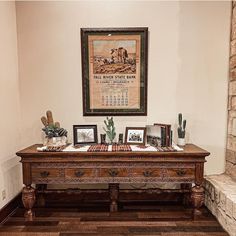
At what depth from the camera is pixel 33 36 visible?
280 cm

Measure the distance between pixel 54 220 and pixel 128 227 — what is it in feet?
2.76

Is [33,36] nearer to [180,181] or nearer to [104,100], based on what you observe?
[104,100]

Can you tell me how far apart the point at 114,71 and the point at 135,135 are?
0.85 m

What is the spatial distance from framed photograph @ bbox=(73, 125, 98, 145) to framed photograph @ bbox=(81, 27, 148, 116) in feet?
0.71

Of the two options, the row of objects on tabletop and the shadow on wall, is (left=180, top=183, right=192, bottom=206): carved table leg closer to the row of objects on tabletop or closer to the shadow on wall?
the row of objects on tabletop

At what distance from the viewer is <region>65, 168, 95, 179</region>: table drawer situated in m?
2.39

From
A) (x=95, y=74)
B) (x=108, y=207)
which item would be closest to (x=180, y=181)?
(x=108, y=207)

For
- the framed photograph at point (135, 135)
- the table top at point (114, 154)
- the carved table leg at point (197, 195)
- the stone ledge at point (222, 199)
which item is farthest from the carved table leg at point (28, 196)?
the stone ledge at point (222, 199)

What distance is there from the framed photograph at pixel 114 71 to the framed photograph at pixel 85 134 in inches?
8.6

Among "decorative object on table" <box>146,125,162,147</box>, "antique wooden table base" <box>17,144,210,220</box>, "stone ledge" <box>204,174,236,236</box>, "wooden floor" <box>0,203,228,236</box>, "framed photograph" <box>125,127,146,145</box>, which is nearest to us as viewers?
"stone ledge" <box>204,174,236,236</box>

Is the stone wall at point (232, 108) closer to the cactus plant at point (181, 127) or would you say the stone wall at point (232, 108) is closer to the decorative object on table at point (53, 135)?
the cactus plant at point (181, 127)

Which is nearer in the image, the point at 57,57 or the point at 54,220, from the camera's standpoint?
the point at 54,220

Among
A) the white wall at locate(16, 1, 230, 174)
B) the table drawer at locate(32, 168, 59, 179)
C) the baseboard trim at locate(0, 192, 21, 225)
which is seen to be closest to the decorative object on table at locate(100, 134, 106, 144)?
the white wall at locate(16, 1, 230, 174)

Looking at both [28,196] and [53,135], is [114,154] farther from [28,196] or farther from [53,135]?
[28,196]
